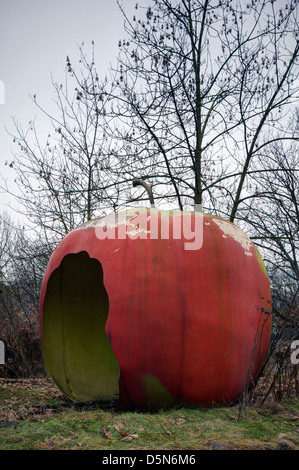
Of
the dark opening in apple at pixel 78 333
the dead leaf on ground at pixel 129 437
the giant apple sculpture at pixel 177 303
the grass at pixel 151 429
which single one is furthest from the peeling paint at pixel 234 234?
the dead leaf on ground at pixel 129 437

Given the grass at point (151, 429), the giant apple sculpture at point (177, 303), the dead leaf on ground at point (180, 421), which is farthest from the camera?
the giant apple sculpture at point (177, 303)

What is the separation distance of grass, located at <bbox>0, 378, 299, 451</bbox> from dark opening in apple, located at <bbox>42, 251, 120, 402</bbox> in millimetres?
645

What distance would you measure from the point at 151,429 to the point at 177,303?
0.99 metres

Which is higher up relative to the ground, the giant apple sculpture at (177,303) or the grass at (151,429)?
the giant apple sculpture at (177,303)

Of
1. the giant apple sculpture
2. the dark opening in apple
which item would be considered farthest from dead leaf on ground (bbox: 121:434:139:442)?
the dark opening in apple

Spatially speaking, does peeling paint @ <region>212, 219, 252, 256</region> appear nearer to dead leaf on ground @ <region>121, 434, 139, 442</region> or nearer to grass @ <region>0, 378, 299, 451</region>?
grass @ <region>0, 378, 299, 451</region>

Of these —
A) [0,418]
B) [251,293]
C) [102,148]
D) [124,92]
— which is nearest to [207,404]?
[251,293]

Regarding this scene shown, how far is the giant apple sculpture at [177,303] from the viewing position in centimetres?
350

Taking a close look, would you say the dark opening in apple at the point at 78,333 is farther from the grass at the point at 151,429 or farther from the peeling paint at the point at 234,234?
the peeling paint at the point at 234,234

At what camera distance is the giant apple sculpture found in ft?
11.5

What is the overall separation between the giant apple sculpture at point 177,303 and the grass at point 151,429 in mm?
271

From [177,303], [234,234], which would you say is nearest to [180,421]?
[177,303]

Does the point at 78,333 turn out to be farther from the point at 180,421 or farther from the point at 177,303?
the point at 180,421
